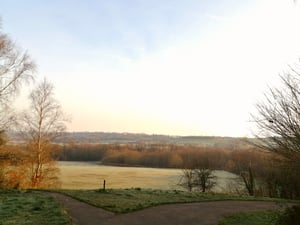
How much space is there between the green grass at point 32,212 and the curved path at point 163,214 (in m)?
0.50

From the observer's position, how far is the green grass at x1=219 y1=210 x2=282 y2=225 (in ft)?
43.3

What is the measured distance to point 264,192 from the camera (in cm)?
3481

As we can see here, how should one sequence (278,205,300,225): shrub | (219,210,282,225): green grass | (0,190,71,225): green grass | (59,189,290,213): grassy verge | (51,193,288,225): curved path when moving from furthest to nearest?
(59,189,290,213): grassy verge < (219,210,282,225): green grass < (51,193,288,225): curved path < (0,190,71,225): green grass < (278,205,300,225): shrub

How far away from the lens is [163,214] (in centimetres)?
1453

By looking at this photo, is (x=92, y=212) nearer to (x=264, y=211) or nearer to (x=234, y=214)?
(x=234, y=214)

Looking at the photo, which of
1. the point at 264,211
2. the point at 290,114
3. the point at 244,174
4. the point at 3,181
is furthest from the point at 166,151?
the point at 290,114

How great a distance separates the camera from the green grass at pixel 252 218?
43.3ft

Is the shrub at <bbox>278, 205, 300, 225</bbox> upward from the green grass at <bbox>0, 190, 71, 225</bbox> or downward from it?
upward

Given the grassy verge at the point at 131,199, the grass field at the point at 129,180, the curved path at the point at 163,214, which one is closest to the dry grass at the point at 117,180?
the grass field at the point at 129,180

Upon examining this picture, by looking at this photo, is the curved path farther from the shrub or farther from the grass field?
the grass field

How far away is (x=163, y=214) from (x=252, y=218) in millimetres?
3322

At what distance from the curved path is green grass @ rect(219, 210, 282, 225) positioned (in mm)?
441

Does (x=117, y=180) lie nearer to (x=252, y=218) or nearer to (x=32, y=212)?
(x=32, y=212)

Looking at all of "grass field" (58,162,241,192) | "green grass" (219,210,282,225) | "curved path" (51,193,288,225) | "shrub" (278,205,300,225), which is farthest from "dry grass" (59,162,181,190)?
"shrub" (278,205,300,225)
